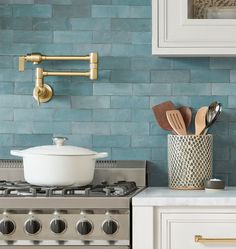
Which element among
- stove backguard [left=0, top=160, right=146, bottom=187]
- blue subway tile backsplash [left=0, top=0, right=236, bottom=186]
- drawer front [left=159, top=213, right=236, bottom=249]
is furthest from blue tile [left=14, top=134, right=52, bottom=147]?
drawer front [left=159, top=213, right=236, bottom=249]

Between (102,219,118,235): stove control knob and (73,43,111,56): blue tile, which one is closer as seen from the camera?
(102,219,118,235): stove control knob

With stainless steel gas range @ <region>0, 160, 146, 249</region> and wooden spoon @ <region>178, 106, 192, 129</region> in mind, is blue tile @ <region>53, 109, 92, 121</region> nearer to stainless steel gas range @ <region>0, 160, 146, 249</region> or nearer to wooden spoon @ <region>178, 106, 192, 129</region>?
wooden spoon @ <region>178, 106, 192, 129</region>

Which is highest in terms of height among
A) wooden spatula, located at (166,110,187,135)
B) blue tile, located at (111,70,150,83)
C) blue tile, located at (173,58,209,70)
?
blue tile, located at (173,58,209,70)

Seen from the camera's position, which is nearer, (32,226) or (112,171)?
(32,226)

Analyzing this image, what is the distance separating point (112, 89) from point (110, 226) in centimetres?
88

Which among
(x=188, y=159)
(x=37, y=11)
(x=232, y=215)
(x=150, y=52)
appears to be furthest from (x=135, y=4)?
(x=232, y=215)

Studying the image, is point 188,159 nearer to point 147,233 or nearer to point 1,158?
point 147,233

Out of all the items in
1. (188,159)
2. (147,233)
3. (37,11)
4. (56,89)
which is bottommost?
(147,233)

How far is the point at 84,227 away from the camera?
270cm

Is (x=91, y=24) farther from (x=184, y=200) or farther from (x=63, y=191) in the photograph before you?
(x=184, y=200)

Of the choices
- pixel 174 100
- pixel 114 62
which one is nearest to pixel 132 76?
pixel 114 62

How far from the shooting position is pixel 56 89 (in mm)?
3414

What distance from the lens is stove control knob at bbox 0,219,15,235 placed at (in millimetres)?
2711

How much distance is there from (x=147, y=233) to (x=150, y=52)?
973mm
